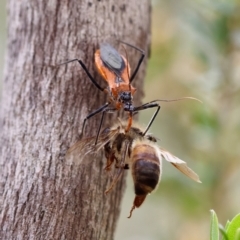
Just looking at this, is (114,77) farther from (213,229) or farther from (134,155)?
(213,229)

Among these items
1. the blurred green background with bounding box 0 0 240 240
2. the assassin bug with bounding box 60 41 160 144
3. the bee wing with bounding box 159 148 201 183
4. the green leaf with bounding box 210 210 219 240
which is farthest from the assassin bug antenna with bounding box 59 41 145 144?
the blurred green background with bounding box 0 0 240 240

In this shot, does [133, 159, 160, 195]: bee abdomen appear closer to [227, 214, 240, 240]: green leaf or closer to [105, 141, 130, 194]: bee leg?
[105, 141, 130, 194]: bee leg

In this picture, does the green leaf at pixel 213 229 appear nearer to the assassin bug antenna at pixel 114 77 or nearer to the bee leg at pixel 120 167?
the bee leg at pixel 120 167

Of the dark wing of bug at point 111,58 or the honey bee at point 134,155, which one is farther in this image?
the dark wing of bug at point 111,58

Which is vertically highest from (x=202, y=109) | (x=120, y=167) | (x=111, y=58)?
(x=111, y=58)

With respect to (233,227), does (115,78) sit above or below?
above

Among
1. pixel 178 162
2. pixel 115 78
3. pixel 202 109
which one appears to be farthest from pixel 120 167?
pixel 202 109

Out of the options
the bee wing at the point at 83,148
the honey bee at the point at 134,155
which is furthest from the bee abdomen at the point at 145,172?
the bee wing at the point at 83,148
